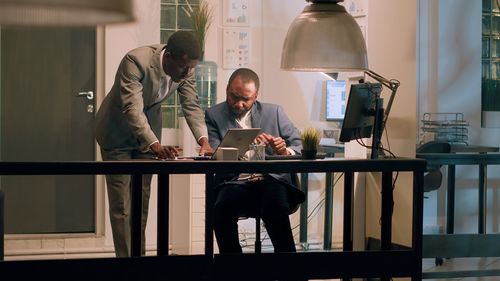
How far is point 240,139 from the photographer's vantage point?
3.90 meters

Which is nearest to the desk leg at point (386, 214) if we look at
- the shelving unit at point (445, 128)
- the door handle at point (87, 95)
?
the shelving unit at point (445, 128)

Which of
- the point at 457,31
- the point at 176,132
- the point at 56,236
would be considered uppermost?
the point at 457,31

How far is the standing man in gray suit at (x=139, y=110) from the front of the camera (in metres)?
4.23

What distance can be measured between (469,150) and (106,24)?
16.4 feet

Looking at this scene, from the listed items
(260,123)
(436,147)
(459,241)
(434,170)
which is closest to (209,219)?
(260,123)

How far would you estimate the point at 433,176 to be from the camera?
5.72 meters

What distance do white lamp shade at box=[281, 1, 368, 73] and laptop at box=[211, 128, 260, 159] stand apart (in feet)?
1.70

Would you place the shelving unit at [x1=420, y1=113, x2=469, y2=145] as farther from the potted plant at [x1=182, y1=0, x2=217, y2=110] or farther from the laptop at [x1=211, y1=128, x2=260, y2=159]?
the laptop at [x1=211, y1=128, x2=260, y2=159]

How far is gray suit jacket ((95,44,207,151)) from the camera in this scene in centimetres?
420

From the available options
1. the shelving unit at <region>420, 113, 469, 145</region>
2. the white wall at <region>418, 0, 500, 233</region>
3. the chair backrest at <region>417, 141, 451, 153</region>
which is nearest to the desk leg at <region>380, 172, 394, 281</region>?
the chair backrest at <region>417, 141, 451, 153</region>

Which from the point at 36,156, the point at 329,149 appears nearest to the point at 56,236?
the point at 36,156

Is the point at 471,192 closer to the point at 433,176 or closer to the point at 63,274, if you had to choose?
the point at 433,176

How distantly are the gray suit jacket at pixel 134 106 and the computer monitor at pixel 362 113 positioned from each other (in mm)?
919

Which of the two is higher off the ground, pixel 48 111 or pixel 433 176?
pixel 48 111
